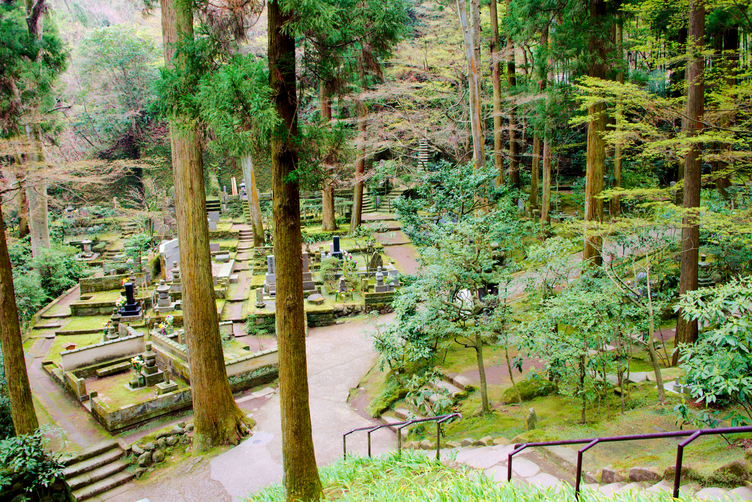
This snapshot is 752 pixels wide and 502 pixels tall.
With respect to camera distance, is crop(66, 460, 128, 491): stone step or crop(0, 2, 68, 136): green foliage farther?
crop(0, 2, 68, 136): green foliage

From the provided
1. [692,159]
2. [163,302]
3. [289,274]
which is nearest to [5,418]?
[163,302]

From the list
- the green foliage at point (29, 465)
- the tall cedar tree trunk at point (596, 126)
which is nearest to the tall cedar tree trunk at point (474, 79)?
the tall cedar tree trunk at point (596, 126)

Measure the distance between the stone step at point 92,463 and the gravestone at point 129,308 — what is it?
22.7 ft

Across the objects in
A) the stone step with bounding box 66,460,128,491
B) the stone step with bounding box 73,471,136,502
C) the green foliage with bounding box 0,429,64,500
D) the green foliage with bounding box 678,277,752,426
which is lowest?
the stone step with bounding box 73,471,136,502

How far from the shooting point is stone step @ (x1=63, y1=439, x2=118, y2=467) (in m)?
7.93

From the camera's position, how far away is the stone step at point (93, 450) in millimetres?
7932

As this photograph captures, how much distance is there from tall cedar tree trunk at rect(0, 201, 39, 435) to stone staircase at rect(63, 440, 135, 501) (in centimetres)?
99

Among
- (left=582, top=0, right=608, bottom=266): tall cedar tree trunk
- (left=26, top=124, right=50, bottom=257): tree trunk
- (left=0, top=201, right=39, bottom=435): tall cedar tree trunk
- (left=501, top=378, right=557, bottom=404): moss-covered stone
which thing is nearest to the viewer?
(left=0, top=201, right=39, bottom=435): tall cedar tree trunk

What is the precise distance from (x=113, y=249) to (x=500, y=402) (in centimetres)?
2187

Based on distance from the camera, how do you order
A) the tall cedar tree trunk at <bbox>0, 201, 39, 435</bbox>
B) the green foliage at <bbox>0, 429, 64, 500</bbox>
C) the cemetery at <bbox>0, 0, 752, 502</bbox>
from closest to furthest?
the cemetery at <bbox>0, 0, 752, 502</bbox> < the green foliage at <bbox>0, 429, 64, 500</bbox> < the tall cedar tree trunk at <bbox>0, 201, 39, 435</bbox>

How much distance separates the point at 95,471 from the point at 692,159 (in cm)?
1169

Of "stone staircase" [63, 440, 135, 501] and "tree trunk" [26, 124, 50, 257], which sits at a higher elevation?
"tree trunk" [26, 124, 50, 257]

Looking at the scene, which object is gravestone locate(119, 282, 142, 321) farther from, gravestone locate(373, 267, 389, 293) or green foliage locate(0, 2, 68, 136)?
gravestone locate(373, 267, 389, 293)

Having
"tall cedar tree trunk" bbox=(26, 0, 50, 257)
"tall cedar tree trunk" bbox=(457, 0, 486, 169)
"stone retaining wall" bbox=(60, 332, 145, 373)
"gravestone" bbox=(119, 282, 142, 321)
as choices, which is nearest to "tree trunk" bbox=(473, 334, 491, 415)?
"tall cedar tree trunk" bbox=(457, 0, 486, 169)
